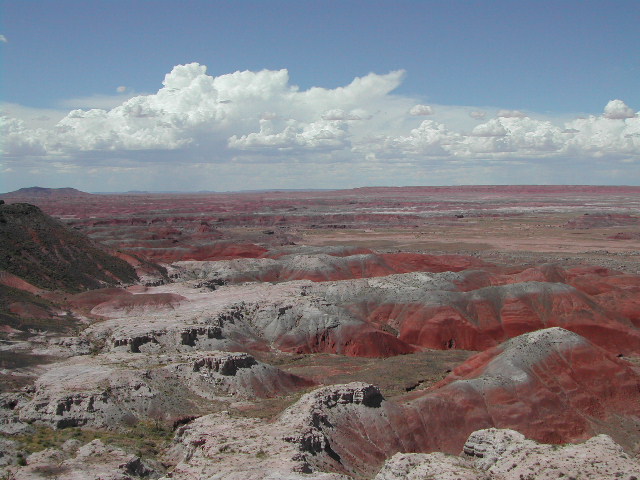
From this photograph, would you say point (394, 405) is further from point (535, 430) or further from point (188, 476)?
point (188, 476)

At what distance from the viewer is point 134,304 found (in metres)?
59.6

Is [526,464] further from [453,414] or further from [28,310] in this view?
[28,310]

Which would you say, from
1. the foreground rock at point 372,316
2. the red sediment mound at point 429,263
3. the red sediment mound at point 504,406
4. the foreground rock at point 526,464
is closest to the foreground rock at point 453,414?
the red sediment mound at point 504,406

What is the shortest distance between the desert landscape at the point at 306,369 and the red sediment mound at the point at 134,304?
0.52 ft

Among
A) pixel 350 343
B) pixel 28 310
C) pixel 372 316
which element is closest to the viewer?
pixel 28 310

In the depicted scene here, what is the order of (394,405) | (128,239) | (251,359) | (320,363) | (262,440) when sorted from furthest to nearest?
1. (128,239)
2. (320,363)
3. (251,359)
4. (394,405)
5. (262,440)

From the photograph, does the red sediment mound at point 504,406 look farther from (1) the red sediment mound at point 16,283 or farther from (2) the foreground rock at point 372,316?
(1) the red sediment mound at point 16,283

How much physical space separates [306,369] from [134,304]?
2120cm

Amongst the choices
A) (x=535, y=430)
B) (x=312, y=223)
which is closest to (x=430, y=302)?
(x=535, y=430)

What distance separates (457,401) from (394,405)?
399 centimetres

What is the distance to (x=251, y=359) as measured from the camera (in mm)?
41938

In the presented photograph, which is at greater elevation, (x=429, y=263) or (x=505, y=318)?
(x=429, y=263)

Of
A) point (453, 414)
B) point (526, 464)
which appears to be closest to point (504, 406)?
point (453, 414)

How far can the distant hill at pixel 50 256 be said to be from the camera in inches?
2667
